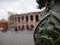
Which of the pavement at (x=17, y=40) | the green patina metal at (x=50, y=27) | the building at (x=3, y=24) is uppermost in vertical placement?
the green patina metal at (x=50, y=27)

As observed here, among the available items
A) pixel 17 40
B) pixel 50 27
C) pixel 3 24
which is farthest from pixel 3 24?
pixel 50 27

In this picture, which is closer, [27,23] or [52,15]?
[52,15]

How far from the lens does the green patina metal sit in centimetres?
152

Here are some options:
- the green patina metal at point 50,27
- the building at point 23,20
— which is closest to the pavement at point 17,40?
the green patina metal at point 50,27

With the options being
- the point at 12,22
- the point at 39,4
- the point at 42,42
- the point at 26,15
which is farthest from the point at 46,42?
the point at 12,22

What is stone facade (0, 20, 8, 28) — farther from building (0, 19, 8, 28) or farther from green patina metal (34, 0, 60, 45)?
green patina metal (34, 0, 60, 45)

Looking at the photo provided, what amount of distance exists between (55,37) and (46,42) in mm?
64

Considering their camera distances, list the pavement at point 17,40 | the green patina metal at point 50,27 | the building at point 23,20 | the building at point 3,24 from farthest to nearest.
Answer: the building at point 3,24 → the building at point 23,20 → the pavement at point 17,40 → the green patina metal at point 50,27

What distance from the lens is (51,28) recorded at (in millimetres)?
1523

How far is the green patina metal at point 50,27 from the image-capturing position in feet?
4.98

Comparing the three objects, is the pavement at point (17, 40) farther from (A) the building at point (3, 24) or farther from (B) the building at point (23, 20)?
(A) the building at point (3, 24)

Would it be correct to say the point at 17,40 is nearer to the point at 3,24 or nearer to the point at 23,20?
the point at 23,20

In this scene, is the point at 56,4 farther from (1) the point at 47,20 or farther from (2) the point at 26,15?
(2) the point at 26,15

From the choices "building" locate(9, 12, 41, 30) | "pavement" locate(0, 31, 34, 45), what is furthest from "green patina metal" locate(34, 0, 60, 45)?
"building" locate(9, 12, 41, 30)
